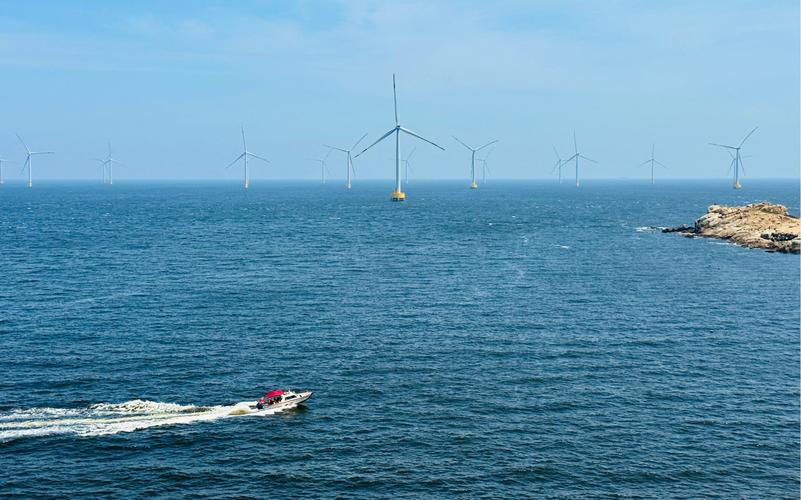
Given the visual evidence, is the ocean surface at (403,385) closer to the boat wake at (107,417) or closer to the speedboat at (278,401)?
the boat wake at (107,417)

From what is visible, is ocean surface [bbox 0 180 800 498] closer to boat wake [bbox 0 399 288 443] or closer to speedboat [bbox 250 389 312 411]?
boat wake [bbox 0 399 288 443]

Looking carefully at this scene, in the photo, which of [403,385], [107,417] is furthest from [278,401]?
[107,417]

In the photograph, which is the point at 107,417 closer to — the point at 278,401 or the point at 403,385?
the point at 278,401

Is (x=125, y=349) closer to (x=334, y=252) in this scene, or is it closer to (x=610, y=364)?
(x=610, y=364)

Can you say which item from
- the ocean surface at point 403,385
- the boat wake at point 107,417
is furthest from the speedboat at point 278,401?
the ocean surface at point 403,385

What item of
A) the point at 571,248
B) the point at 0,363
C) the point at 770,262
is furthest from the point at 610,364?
the point at 571,248

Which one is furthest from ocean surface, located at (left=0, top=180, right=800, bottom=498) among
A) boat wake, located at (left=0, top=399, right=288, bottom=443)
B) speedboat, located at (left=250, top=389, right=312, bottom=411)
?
speedboat, located at (left=250, top=389, right=312, bottom=411)
